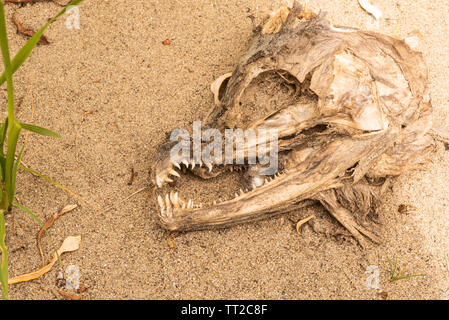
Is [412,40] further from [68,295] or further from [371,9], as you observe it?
[68,295]

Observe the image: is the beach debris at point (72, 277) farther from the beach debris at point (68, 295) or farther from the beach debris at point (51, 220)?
the beach debris at point (51, 220)

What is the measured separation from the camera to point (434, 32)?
350 cm

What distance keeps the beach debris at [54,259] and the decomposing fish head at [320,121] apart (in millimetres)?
514

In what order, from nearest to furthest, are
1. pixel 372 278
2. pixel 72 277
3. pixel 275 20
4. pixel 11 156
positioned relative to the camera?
1. pixel 11 156
2. pixel 72 277
3. pixel 372 278
4. pixel 275 20

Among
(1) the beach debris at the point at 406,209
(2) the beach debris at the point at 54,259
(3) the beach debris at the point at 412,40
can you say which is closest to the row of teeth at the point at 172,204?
(2) the beach debris at the point at 54,259

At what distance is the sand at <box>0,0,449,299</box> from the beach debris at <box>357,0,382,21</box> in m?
0.04

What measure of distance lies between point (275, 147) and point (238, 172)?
35 cm

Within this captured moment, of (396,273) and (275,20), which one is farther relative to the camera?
(275,20)

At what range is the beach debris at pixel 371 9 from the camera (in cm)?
344

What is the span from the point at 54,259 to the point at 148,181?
67 centimetres

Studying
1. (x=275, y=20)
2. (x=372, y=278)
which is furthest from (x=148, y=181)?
(x=372, y=278)

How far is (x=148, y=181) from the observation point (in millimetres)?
2721

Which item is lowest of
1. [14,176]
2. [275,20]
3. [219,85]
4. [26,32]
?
[14,176]

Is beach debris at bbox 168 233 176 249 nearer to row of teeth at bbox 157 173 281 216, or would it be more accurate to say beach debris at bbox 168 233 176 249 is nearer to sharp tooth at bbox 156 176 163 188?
row of teeth at bbox 157 173 281 216
